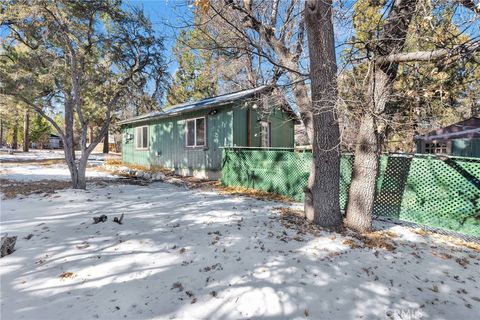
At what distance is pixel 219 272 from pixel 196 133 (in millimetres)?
8774

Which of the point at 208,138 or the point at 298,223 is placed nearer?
the point at 298,223

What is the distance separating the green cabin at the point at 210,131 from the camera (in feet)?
32.4

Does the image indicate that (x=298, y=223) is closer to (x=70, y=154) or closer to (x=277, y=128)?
(x=70, y=154)

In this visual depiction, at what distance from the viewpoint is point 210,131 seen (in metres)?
10.6

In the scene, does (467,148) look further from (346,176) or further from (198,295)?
(198,295)

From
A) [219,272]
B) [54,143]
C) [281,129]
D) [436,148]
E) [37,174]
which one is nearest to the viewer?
[219,272]

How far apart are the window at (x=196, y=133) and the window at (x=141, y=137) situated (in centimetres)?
441

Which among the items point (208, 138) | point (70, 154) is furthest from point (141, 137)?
point (70, 154)

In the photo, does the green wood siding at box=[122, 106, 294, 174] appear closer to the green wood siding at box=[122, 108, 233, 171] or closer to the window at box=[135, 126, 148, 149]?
the green wood siding at box=[122, 108, 233, 171]

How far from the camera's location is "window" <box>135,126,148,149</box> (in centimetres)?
1502

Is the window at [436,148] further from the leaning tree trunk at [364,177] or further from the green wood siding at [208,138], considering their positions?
the leaning tree trunk at [364,177]

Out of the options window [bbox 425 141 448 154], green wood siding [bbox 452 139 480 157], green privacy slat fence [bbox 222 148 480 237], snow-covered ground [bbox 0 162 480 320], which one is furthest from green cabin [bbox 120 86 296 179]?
window [bbox 425 141 448 154]

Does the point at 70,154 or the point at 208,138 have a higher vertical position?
the point at 208,138

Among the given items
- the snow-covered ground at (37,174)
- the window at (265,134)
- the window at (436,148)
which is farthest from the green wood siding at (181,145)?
the window at (436,148)
